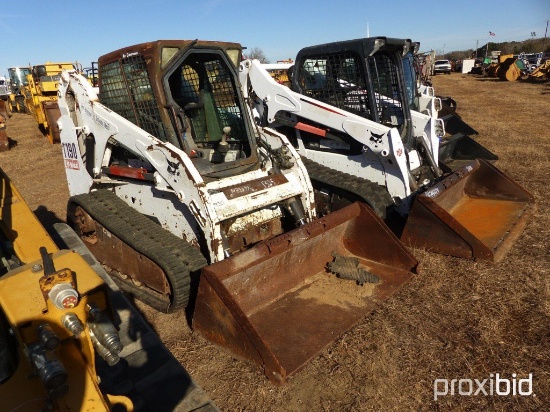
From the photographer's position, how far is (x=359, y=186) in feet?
17.0

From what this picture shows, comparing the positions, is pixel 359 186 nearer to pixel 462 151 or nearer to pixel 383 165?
pixel 383 165

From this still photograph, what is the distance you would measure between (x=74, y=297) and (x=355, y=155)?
14.3 ft

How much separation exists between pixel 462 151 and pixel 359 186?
13.3 ft

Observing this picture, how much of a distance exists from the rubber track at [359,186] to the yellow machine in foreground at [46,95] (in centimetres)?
1133

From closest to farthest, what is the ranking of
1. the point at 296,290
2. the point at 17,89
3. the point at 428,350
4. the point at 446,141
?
1. the point at 428,350
2. the point at 296,290
3. the point at 446,141
4. the point at 17,89

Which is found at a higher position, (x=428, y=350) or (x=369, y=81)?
(x=369, y=81)

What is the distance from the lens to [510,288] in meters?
4.07

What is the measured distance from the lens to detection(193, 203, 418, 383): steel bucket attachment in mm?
3109

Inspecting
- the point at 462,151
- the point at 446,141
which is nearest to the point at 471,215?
the point at 446,141

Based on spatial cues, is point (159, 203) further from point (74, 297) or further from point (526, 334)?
point (526, 334)

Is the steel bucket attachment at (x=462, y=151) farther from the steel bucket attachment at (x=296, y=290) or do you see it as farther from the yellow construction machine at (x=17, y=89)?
the yellow construction machine at (x=17, y=89)

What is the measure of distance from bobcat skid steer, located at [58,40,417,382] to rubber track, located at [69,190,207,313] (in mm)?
13

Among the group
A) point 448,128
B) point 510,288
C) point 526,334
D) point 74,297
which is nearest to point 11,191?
point 74,297

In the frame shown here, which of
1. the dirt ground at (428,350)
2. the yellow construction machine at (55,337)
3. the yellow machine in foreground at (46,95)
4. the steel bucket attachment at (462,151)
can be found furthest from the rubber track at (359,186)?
the yellow machine in foreground at (46,95)
